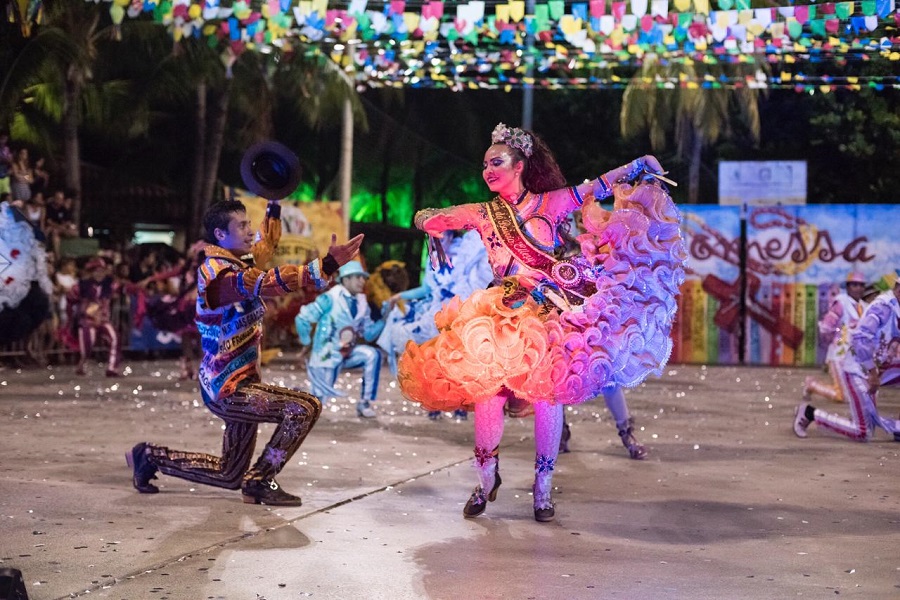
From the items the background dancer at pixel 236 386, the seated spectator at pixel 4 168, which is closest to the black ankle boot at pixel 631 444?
the background dancer at pixel 236 386

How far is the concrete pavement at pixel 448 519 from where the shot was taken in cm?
582

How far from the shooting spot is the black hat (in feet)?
24.0

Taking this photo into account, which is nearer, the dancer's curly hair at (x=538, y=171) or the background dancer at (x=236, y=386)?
the background dancer at (x=236, y=386)

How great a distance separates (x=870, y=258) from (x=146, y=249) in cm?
1564

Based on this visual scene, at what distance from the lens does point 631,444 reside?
1013 cm

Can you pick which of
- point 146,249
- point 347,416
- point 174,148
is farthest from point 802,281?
point 174,148

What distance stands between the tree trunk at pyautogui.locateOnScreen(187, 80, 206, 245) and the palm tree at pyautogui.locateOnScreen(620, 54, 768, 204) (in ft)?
30.6

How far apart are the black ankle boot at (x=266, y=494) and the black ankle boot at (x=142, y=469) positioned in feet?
2.18

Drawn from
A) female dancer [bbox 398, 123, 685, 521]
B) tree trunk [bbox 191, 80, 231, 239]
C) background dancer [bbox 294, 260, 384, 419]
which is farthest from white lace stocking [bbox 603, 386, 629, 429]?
tree trunk [bbox 191, 80, 231, 239]

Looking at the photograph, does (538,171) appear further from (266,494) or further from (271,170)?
(266,494)

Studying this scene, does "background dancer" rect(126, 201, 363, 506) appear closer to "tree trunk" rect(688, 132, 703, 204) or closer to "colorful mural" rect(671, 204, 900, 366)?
"colorful mural" rect(671, 204, 900, 366)

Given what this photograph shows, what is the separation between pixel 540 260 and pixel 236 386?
1809mm

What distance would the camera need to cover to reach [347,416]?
1303cm

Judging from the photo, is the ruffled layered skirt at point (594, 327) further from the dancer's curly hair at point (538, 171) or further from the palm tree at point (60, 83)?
the palm tree at point (60, 83)
